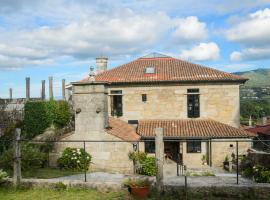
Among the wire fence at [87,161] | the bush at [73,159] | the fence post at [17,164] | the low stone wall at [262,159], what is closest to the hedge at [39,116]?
the wire fence at [87,161]

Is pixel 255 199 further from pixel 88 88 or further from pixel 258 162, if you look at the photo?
pixel 88 88

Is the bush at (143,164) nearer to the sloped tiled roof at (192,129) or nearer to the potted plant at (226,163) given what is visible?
the sloped tiled roof at (192,129)

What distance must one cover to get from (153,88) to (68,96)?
8.05 meters

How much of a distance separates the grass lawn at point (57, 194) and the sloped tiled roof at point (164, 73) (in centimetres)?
1607

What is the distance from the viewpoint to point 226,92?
86.2 feet

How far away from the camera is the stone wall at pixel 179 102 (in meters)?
26.3

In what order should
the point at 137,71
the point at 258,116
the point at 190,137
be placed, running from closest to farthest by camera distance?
the point at 190,137 < the point at 137,71 < the point at 258,116

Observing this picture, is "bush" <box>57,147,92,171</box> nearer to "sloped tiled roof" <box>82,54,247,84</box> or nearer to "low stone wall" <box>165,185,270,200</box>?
"low stone wall" <box>165,185,270,200</box>

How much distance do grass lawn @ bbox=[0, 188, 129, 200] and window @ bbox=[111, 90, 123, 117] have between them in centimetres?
1615

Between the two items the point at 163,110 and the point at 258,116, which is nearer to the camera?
the point at 163,110

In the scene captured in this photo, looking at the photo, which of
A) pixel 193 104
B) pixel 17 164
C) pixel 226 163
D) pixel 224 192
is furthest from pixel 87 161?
pixel 193 104

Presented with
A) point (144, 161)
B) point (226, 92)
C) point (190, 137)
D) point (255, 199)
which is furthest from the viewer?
point (226, 92)

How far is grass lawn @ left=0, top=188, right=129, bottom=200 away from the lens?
34.0 ft

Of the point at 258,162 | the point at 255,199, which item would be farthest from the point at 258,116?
the point at 255,199
